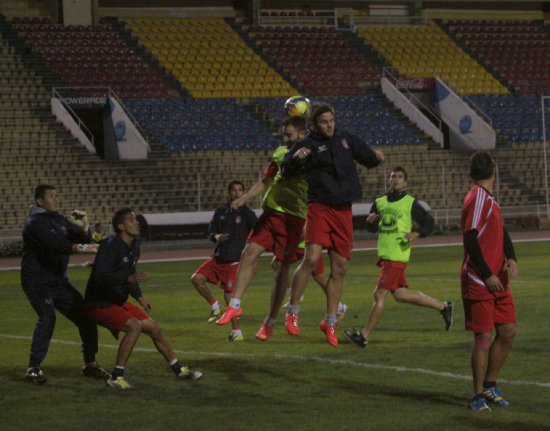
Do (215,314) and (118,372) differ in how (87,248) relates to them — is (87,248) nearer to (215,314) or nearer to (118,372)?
(118,372)

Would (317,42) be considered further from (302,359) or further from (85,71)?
(302,359)

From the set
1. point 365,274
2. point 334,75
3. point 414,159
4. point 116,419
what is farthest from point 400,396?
point 334,75

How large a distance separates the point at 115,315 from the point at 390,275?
3.76 meters

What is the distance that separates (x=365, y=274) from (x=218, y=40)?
25.5 metres

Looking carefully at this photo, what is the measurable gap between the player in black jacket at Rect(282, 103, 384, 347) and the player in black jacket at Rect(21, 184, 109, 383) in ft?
6.92

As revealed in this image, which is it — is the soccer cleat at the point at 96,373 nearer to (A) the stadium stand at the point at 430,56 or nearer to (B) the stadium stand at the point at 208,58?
(B) the stadium stand at the point at 208,58

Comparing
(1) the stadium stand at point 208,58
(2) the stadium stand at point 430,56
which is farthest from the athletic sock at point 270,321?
(2) the stadium stand at point 430,56

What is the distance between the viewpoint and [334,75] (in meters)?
46.2

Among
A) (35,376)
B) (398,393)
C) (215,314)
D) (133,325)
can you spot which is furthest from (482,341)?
(215,314)

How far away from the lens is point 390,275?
1257 centimetres

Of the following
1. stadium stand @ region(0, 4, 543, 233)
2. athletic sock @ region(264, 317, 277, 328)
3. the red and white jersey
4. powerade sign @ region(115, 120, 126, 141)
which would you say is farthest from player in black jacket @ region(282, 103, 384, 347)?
powerade sign @ region(115, 120, 126, 141)

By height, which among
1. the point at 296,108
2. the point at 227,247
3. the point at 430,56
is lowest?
the point at 227,247

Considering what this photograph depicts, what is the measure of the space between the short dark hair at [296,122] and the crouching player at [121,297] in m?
2.28

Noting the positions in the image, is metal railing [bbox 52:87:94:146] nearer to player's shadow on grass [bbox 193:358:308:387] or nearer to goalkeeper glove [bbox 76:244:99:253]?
player's shadow on grass [bbox 193:358:308:387]
